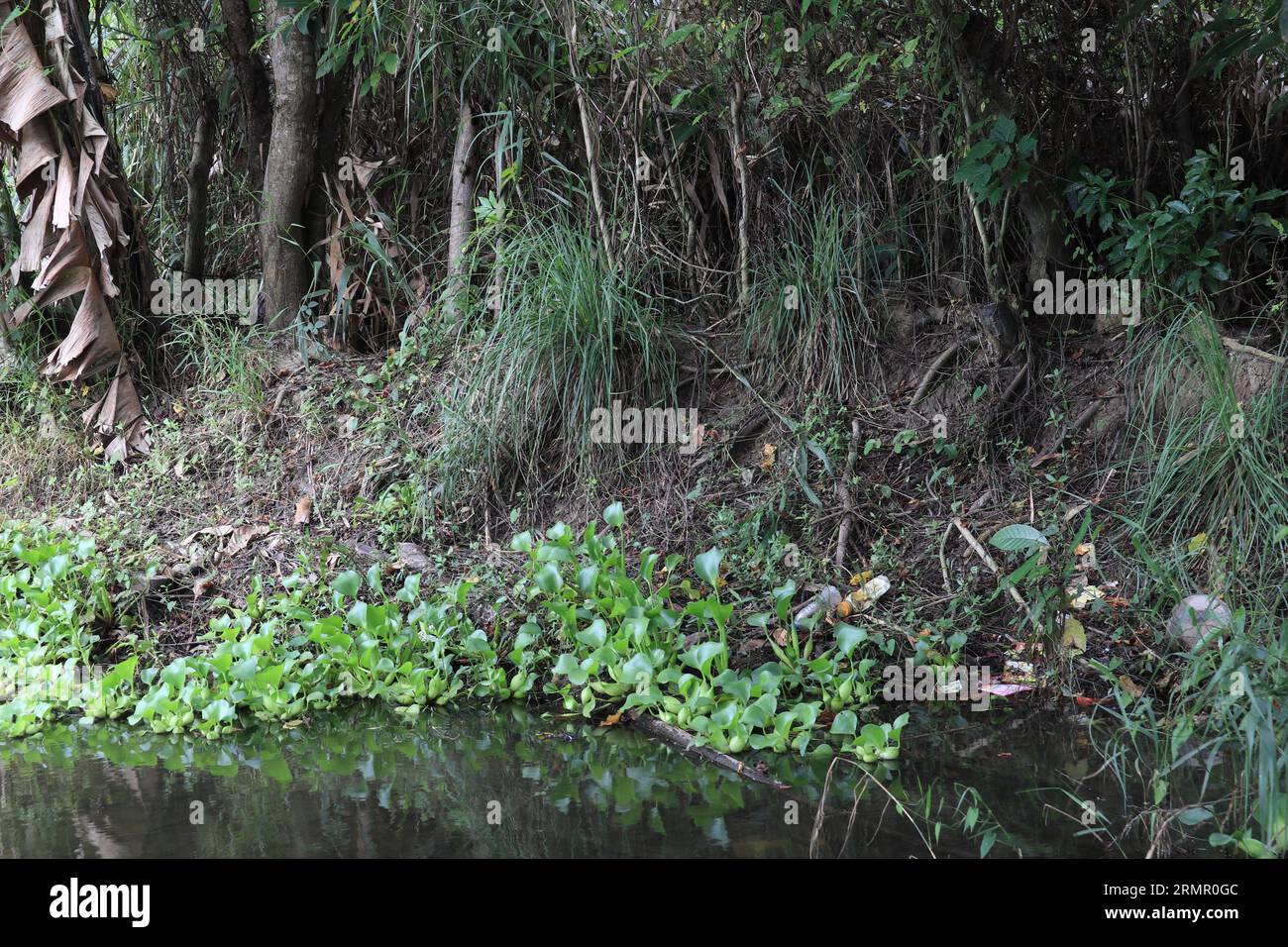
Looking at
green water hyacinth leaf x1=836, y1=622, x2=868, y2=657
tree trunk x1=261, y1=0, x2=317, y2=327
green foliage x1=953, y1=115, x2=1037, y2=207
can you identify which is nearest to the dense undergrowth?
green water hyacinth leaf x1=836, y1=622, x2=868, y2=657

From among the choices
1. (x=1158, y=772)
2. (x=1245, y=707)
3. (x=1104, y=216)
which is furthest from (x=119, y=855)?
(x=1104, y=216)

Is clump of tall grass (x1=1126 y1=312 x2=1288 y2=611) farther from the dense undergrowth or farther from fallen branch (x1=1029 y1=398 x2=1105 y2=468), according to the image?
the dense undergrowth

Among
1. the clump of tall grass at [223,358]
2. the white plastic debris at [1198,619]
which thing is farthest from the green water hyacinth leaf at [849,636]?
the clump of tall grass at [223,358]

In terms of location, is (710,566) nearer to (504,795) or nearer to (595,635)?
(595,635)

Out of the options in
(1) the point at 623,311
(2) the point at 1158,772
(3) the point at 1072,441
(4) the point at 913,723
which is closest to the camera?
(2) the point at 1158,772

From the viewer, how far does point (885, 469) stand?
4.64 m

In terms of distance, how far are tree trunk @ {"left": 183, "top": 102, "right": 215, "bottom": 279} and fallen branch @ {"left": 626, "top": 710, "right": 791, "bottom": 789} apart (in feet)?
14.1

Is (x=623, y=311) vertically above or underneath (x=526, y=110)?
underneath

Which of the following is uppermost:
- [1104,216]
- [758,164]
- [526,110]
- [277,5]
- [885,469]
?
[277,5]

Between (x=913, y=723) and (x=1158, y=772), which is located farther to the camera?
(x=913, y=723)

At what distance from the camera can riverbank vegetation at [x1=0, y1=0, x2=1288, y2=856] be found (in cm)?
371

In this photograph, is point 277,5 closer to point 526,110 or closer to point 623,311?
point 526,110

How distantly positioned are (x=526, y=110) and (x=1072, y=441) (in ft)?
10.4

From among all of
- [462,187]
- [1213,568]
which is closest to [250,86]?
[462,187]
